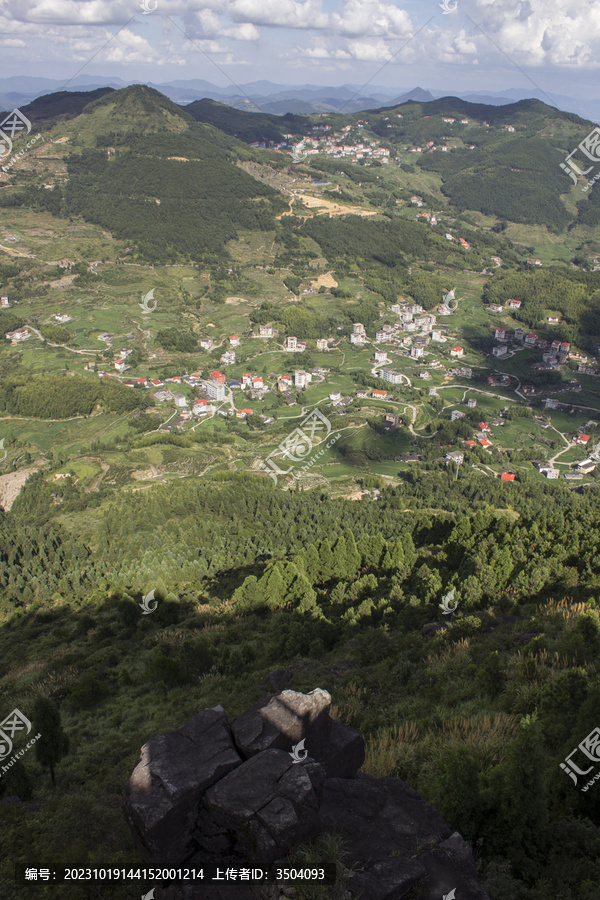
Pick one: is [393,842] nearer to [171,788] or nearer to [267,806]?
[267,806]

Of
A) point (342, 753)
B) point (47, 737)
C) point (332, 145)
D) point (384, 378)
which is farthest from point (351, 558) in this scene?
point (332, 145)

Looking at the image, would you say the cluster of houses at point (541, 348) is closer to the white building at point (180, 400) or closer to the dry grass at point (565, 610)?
the white building at point (180, 400)

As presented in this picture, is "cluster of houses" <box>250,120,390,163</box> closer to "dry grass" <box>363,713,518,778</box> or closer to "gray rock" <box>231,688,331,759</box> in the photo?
"dry grass" <box>363,713,518,778</box>

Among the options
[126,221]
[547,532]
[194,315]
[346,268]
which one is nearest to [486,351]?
[346,268]

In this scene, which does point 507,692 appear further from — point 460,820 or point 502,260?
point 502,260

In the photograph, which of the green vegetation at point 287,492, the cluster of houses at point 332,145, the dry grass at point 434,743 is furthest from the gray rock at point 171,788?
the cluster of houses at point 332,145

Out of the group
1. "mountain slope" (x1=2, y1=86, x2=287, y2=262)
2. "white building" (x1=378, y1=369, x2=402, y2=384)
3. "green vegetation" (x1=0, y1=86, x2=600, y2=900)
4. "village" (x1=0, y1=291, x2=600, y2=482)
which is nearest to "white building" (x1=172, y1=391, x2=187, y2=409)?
"village" (x1=0, y1=291, x2=600, y2=482)
